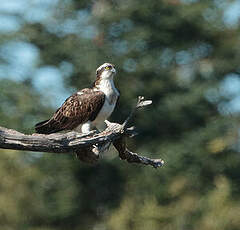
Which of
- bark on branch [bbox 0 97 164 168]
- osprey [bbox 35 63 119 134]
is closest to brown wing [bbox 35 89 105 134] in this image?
osprey [bbox 35 63 119 134]

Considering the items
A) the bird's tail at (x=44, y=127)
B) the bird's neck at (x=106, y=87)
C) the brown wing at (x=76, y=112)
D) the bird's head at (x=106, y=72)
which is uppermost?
the bird's head at (x=106, y=72)

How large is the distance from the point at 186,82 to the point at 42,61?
4.45 metres

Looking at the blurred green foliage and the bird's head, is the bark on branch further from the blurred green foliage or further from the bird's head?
the blurred green foliage

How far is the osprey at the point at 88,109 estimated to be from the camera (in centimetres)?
1080

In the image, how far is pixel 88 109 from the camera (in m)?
10.9

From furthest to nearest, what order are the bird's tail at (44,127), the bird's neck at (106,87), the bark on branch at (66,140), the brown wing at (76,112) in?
the bird's neck at (106,87), the brown wing at (76,112), the bird's tail at (44,127), the bark on branch at (66,140)

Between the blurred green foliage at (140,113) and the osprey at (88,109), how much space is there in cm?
1382

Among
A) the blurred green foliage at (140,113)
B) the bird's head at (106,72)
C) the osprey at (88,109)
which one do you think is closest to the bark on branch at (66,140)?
the osprey at (88,109)

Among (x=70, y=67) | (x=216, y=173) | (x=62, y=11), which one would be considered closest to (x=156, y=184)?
(x=216, y=173)

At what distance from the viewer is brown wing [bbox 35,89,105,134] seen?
10.8 metres

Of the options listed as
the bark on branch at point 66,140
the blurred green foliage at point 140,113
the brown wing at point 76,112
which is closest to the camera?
the bark on branch at point 66,140

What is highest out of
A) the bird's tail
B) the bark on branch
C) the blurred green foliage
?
the blurred green foliage

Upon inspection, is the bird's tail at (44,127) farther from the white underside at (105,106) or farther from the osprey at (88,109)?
the white underside at (105,106)

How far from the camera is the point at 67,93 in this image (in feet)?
91.7
